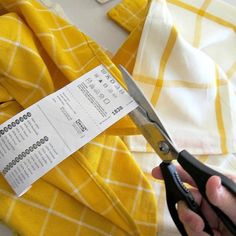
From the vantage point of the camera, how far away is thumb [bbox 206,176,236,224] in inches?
11.1

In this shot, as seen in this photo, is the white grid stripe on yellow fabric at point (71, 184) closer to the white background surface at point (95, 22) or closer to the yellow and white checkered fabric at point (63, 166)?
the yellow and white checkered fabric at point (63, 166)

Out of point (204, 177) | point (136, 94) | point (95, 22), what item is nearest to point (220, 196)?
point (204, 177)

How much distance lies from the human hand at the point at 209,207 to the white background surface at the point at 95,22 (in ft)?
0.65

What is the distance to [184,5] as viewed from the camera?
48 centimetres

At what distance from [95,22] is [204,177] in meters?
0.27

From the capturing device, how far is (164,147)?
12.8 inches

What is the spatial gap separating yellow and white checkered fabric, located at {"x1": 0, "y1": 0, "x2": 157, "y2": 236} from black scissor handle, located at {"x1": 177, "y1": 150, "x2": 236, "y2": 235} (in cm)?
8

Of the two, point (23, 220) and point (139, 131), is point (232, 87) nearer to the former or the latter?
point (139, 131)

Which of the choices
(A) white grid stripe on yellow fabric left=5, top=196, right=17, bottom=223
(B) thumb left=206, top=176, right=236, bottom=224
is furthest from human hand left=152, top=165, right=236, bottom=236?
(A) white grid stripe on yellow fabric left=5, top=196, right=17, bottom=223

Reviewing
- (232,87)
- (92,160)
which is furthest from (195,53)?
(92,160)

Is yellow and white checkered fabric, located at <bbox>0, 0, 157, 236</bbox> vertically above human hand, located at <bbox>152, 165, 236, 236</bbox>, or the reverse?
yellow and white checkered fabric, located at <bbox>0, 0, 157, 236</bbox>

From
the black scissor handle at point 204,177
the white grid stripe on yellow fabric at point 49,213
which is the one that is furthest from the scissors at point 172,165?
the white grid stripe on yellow fabric at point 49,213

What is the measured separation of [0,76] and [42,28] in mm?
66

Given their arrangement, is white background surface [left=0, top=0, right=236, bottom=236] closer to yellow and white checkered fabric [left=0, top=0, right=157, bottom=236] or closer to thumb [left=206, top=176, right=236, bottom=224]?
yellow and white checkered fabric [left=0, top=0, right=157, bottom=236]
